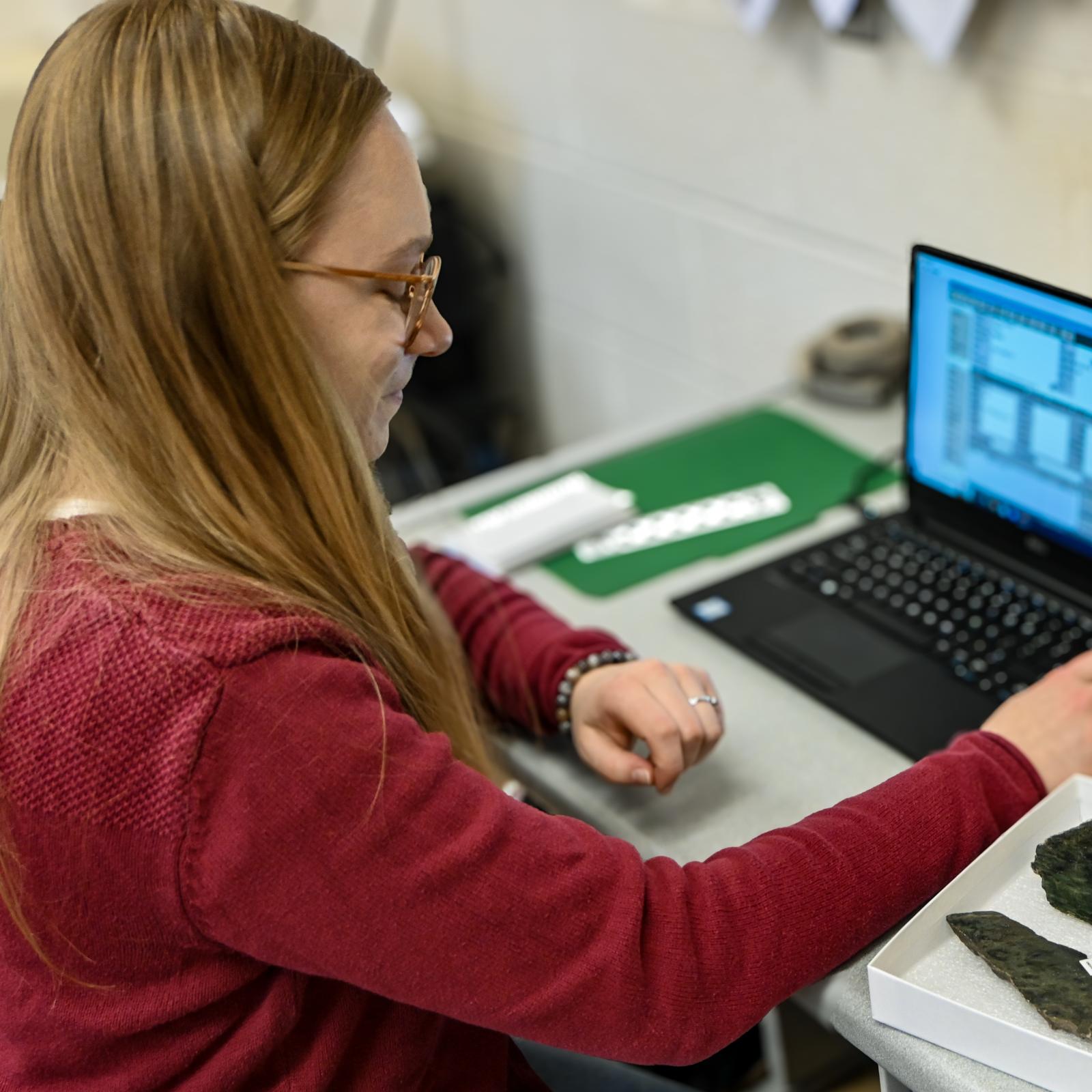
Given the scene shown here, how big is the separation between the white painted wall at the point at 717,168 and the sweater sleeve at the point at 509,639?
2.17 ft

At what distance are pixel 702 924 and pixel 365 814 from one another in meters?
0.20

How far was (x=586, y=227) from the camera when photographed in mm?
2115

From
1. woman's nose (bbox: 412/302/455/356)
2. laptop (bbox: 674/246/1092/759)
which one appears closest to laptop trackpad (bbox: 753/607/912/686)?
laptop (bbox: 674/246/1092/759)

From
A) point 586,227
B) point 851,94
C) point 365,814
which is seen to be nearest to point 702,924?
point 365,814

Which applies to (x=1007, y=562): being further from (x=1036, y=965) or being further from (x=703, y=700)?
(x=1036, y=965)

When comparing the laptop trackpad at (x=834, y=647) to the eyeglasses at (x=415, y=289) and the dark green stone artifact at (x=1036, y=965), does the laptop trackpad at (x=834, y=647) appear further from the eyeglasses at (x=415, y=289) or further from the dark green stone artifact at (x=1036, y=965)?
the eyeglasses at (x=415, y=289)

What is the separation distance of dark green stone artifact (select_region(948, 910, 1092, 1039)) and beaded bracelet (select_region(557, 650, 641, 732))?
356 mm

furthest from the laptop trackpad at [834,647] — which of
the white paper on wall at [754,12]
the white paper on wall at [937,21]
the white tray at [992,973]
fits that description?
the white paper on wall at [754,12]

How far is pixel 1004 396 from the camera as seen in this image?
42.7 inches

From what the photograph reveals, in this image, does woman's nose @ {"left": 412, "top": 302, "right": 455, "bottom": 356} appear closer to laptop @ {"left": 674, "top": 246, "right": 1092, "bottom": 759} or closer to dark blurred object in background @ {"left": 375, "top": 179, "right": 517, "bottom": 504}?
laptop @ {"left": 674, "top": 246, "right": 1092, "bottom": 759}

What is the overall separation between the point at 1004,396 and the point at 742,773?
14.5 inches

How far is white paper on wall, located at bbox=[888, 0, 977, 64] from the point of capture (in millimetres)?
1319

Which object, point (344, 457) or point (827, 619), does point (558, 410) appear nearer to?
point (827, 619)

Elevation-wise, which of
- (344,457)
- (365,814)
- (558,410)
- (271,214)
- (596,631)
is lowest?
(558,410)
